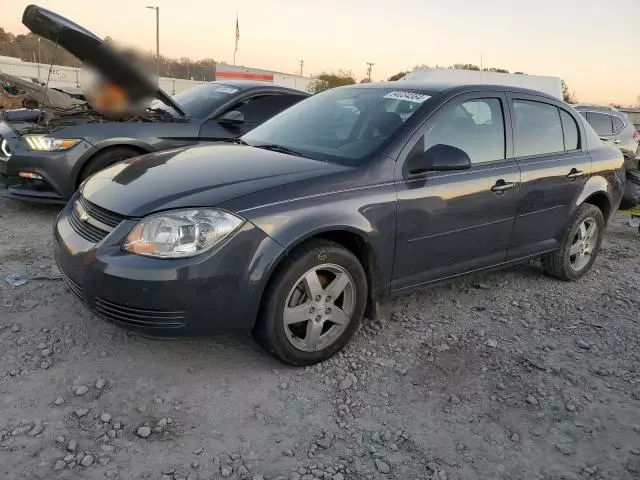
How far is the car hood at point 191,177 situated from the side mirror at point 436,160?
50 centimetres

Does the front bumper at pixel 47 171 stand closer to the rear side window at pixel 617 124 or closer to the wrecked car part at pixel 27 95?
the wrecked car part at pixel 27 95

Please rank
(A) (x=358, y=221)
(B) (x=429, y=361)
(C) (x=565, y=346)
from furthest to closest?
(C) (x=565, y=346), (B) (x=429, y=361), (A) (x=358, y=221)

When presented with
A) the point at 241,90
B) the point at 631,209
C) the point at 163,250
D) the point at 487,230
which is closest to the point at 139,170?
the point at 163,250

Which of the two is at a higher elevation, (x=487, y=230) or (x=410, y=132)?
(x=410, y=132)

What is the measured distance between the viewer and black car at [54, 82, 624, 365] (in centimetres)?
262

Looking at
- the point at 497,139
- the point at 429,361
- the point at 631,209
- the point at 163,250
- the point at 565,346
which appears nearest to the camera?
the point at 163,250

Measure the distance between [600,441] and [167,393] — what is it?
211cm

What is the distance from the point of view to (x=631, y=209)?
659 centimetres

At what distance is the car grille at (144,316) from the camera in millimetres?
2604

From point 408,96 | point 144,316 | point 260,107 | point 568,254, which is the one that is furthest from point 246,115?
point 144,316

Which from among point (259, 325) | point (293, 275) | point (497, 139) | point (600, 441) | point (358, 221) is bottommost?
point (600, 441)

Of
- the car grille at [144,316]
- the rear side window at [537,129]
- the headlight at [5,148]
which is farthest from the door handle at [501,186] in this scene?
the headlight at [5,148]

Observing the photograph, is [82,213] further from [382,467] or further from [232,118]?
[232,118]

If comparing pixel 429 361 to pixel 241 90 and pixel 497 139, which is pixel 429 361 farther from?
pixel 241 90
